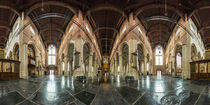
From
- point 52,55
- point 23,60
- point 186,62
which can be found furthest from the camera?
point 52,55

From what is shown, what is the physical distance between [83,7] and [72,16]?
14.6 feet

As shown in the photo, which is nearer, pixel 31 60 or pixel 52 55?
pixel 31 60

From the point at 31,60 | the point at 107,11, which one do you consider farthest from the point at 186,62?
the point at 31,60

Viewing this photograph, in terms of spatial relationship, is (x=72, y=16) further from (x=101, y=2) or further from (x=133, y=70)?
(x=133, y=70)

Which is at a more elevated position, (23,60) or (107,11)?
(107,11)

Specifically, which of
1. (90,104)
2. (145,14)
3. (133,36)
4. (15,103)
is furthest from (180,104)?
(145,14)

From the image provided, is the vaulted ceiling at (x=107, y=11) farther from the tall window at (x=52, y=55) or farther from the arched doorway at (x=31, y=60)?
the tall window at (x=52, y=55)

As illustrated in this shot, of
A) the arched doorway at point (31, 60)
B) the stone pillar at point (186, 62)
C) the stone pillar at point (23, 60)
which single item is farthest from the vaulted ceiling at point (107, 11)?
the arched doorway at point (31, 60)

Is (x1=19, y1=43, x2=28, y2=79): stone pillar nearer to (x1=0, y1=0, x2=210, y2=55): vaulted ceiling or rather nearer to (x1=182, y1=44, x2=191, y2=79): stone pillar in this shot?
(x1=0, y1=0, x2=210, y2=55): vaulted ceiling

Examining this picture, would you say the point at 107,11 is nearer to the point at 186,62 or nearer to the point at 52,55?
the point at 186,62

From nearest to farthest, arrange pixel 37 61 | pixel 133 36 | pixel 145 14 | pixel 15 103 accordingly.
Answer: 1. pixel 15 103
2. pixel 133 36
3. pixel 145 14
4. pixel 37 61

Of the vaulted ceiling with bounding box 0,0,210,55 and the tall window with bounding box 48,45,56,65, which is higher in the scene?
the vaulted ceiling with bounding box 0,0,210,55

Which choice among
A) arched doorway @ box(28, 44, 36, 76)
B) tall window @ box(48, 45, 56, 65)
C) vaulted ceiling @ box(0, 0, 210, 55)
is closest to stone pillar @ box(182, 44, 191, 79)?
vaulted ceiling @ box(0, 0, 210, 55)

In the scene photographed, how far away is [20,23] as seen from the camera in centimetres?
1683
